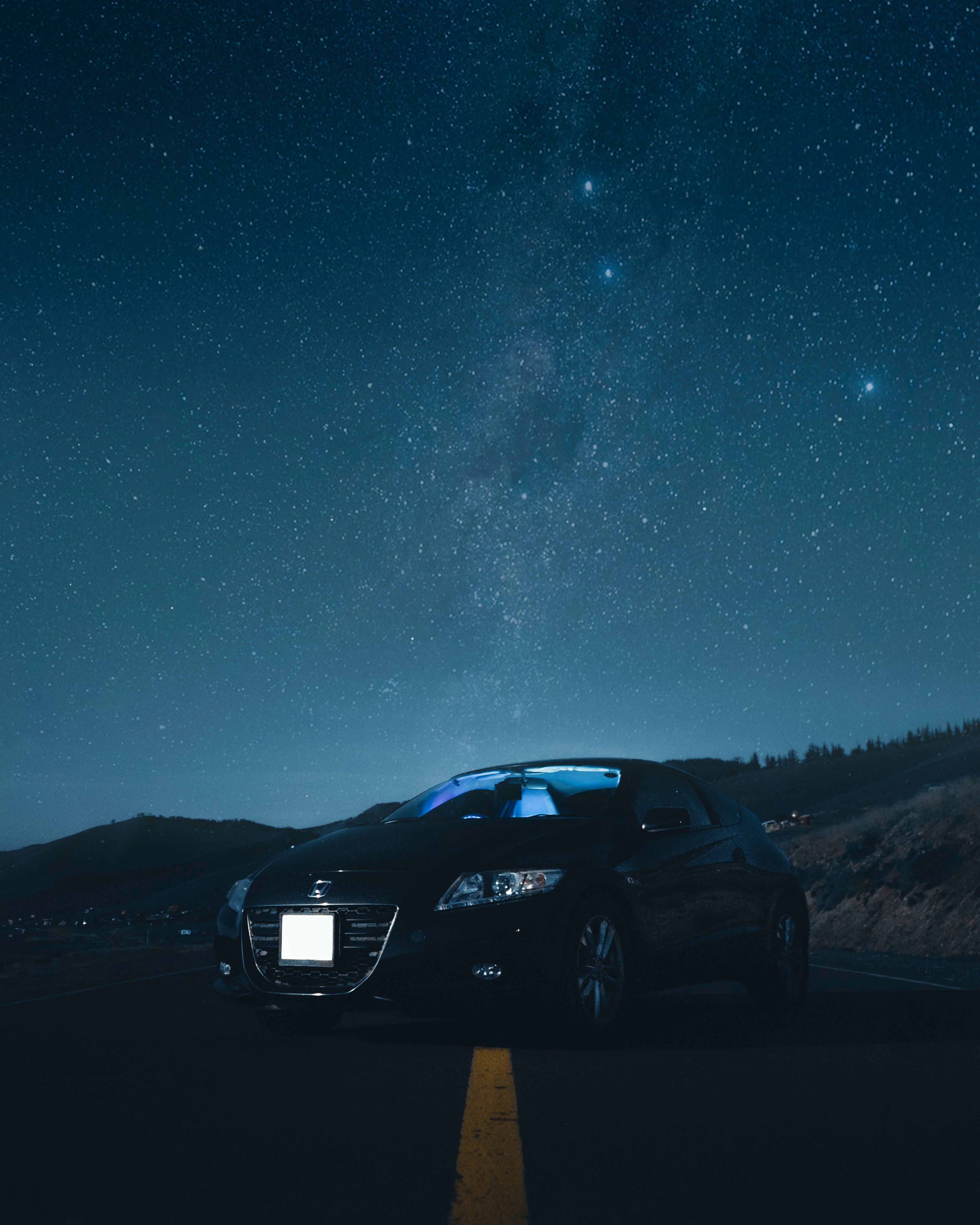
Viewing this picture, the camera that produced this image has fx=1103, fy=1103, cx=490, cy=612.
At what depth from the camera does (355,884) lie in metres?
5.91

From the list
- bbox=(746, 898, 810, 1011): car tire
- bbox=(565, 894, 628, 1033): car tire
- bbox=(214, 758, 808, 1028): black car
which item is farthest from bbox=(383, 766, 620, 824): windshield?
bbox=(746, 898, 810, 1011): car tire

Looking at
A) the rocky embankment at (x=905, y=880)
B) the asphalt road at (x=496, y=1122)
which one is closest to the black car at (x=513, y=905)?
the asphalt road at (x=496, y=1122)

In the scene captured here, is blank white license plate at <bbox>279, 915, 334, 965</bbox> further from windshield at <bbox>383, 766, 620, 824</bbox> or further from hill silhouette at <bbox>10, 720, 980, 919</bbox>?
hill silhouette at <bbox>10, 720, 980, 919</bbox>

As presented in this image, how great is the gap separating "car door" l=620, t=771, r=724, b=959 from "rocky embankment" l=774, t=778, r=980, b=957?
785cm

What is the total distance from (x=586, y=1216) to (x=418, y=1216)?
50 centimetres

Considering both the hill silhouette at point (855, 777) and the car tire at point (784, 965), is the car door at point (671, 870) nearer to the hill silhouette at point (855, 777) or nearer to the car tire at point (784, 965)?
the car tire at point (784, 965)

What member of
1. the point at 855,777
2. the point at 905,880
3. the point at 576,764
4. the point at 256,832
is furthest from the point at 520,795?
the point at 256,832

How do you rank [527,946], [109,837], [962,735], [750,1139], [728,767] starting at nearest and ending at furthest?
[750,1139] → [527,946] → [962,735] → [728,767] → [109,837]

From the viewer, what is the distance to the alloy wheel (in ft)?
19.8

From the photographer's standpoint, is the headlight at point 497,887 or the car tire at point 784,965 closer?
the headlight at point 497,887

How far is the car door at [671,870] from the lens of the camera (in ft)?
21.6

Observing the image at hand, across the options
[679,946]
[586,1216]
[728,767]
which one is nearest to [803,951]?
[679,946]

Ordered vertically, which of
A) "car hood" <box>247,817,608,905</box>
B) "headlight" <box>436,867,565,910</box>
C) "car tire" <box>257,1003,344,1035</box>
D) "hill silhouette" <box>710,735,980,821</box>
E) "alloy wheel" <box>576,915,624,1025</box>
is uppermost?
"hill silhouette" <box>710,735,980,821</box>

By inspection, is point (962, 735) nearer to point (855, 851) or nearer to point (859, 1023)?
point (855, 851)
